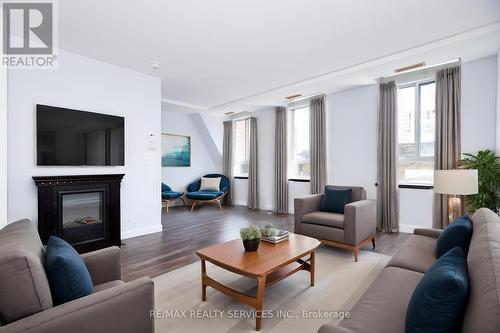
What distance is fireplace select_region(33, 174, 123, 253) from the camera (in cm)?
316

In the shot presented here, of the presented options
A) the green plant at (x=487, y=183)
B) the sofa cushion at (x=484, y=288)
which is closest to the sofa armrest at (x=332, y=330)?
the sofa cushion at (x=484, y=288)

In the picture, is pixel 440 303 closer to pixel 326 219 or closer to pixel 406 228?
pixel 326 219

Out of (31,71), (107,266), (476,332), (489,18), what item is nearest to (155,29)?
(31,71)

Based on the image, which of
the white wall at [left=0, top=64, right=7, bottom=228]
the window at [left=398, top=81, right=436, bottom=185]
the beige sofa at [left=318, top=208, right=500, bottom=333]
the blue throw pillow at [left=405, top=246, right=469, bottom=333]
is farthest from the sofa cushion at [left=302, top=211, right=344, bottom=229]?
the white wall at [left=0, top=64, right=7, bottom=228]

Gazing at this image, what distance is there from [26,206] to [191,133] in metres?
5.05

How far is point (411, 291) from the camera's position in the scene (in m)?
1.54

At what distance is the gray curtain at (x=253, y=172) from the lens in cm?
694

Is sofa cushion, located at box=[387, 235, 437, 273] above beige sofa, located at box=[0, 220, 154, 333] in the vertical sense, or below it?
below

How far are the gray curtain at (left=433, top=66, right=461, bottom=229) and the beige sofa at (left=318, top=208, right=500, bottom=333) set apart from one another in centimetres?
215

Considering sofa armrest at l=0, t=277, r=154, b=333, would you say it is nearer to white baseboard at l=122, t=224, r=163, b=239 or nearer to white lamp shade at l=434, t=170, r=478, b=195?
white baseboard at l=122, t=224, r=163, b=239

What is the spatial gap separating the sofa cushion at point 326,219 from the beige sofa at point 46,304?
2553mm

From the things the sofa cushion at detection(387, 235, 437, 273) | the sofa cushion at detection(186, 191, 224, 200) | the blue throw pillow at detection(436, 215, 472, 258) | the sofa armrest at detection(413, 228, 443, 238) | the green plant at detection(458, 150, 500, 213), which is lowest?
the sofa cushion at detection(186, 191, 224, 200)

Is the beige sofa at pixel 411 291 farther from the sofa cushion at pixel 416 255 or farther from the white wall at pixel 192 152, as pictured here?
the white wall at pixel 192 152

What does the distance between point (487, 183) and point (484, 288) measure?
3200mm
